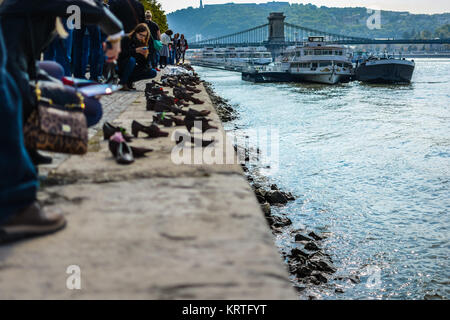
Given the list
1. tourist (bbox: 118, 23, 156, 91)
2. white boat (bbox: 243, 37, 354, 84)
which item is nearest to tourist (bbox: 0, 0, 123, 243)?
tourist (bbox: 118, 23, 156, 91)

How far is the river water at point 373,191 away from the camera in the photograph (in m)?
7.10

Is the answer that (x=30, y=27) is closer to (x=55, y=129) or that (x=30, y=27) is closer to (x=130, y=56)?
(x=55, y=129)

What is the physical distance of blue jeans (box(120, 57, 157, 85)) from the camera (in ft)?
29.3

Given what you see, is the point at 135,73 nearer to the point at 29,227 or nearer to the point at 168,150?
the point at 168,150

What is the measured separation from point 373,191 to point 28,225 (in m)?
10.1

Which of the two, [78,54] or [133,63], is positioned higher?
[78,54]

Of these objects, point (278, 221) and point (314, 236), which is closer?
point (314, 236)

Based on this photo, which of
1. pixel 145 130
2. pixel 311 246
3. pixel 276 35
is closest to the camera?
pixel 145 130

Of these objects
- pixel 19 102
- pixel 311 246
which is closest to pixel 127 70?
pixel 311 246

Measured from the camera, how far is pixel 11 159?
2.30 metres

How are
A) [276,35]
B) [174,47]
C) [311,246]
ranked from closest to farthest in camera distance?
1. [311,246]
2. [174,47]
3. [276,35]

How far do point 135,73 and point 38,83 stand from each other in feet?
21.7

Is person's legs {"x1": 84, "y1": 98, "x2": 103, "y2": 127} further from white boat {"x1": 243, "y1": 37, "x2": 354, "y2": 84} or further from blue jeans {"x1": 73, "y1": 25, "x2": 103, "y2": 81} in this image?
white boat {"x1": 243, "y1": 37, "x2": 354, "y2": 84}

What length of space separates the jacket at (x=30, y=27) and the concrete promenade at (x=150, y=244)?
70cm
